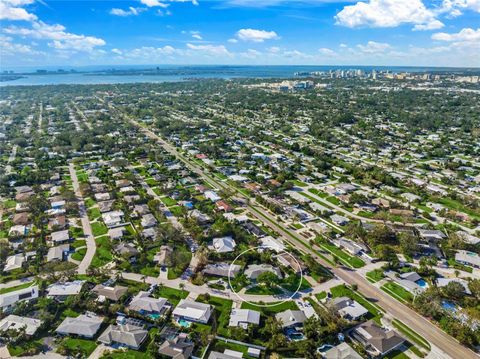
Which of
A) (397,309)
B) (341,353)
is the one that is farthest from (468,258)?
(341,353)

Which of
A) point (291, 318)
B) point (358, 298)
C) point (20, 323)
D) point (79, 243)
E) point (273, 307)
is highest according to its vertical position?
point (79, 243)

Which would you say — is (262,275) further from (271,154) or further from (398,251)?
(271,154)

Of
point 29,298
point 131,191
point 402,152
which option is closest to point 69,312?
point 29,298

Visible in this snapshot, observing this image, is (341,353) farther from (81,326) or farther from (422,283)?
(81,326)

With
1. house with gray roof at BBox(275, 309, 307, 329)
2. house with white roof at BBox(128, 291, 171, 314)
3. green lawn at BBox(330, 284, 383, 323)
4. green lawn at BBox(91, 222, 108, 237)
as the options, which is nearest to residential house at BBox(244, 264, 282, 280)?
house with gray roof at BBox(275, 309, 307, 329)

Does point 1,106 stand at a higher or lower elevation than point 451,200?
higher

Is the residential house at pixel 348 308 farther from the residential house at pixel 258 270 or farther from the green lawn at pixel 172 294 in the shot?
the green lawn at pixel 172 294

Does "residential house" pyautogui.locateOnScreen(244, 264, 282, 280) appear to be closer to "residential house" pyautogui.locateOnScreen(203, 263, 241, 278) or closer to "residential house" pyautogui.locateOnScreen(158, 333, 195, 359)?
"residential house" pyautogui.locateOnScreen(203, 263, 241, 278)
